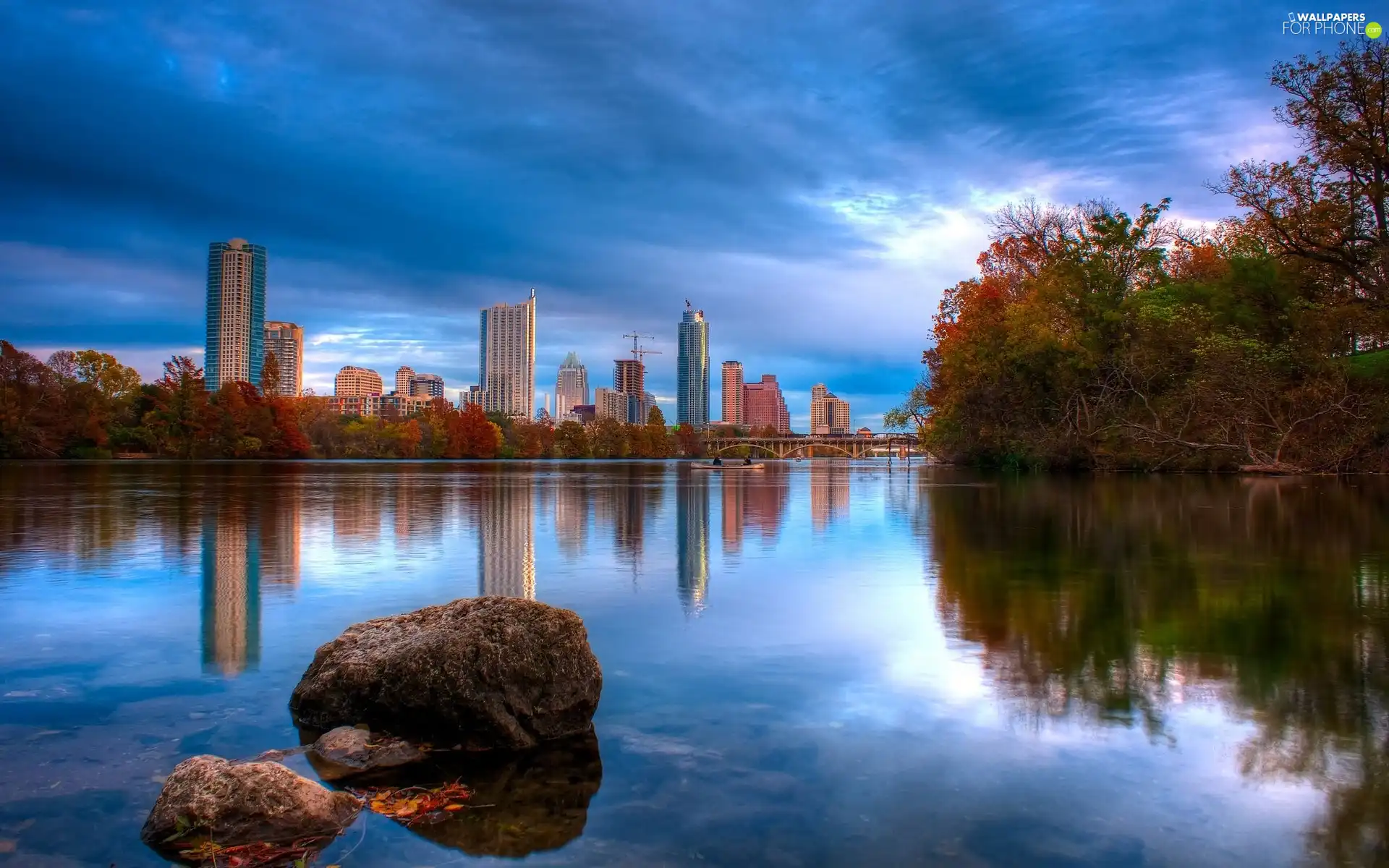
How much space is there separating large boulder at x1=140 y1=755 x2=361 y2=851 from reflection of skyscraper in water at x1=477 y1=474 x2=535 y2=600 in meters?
2.80

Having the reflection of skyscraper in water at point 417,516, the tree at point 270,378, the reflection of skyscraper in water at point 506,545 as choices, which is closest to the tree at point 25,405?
the tree at point 270,378

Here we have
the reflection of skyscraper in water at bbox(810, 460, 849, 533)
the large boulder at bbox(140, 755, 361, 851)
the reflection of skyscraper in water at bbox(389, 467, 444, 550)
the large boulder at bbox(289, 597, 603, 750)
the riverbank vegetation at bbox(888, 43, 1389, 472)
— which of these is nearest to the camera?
the large boulder at bbox(140, 755, 361, 851)

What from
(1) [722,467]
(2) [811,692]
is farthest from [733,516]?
(1) [722,467]

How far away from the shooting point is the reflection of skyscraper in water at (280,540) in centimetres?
1395

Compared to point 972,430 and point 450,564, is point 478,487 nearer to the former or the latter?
point 450,564

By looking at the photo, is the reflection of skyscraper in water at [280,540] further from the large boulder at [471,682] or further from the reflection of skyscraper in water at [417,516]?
the large boulder at [471,682]

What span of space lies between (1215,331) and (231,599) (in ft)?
165

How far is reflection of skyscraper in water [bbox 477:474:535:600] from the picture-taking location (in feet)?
43.9

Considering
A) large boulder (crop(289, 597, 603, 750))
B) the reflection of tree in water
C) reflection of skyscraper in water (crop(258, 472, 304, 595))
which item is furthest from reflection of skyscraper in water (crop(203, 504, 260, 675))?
the reflection of tree in water

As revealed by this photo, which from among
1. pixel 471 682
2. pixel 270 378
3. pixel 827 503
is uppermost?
pixel 270 378

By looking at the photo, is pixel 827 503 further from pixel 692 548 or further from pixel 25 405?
pixel 25 405

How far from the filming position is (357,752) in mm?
6367

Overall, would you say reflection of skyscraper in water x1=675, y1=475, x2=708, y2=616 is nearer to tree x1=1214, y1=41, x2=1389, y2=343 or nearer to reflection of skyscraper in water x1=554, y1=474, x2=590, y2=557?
reflection of skyscraper in water x1=554, y1=474, x2=590, y2=557

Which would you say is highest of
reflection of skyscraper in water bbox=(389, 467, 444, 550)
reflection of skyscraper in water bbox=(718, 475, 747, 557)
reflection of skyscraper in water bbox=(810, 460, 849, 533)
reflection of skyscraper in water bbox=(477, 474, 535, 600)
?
reflection of skyscraper in water bbox=(389, 467, 444, 550)
